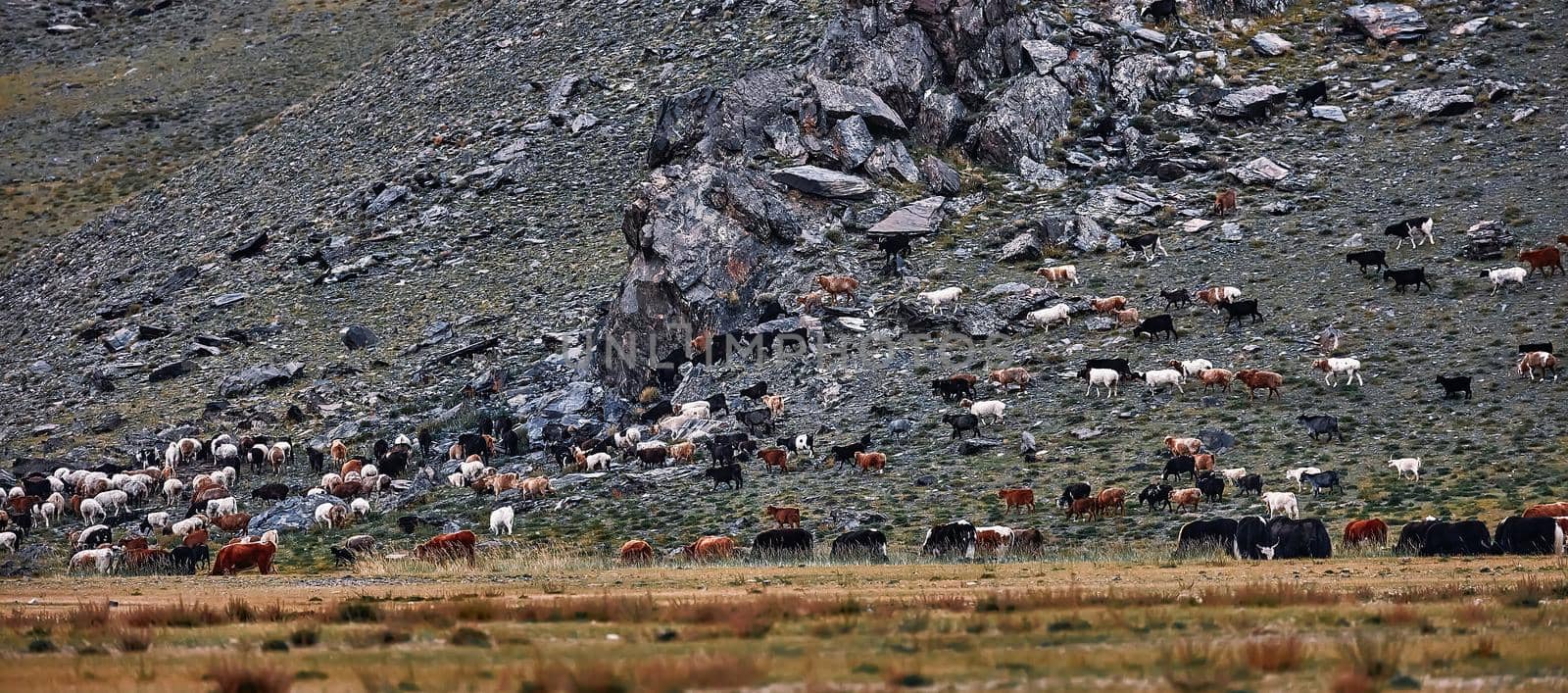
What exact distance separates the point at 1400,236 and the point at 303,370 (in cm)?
4113

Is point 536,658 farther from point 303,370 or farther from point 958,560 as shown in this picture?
point 303,370

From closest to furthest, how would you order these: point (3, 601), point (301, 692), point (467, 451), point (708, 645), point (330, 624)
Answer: point (301, 692) < point (708, 645) < point (330, 624) < point (3, 601) < point (467, 451)

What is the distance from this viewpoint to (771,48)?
6719 cm

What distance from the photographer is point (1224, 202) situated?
54.0 metres

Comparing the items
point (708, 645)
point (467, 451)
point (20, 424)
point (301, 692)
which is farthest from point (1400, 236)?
point (20, 424)

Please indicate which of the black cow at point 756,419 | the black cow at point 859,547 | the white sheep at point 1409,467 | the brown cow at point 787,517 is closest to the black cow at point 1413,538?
the white sheep at point 1409,467

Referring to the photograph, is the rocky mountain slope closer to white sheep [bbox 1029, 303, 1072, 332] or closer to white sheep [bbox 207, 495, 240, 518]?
white sheep [bbox 1029, 303, 1072, 332]

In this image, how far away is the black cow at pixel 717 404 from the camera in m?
44.7

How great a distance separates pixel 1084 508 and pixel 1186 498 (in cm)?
230

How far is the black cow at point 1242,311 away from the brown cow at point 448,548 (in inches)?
1001

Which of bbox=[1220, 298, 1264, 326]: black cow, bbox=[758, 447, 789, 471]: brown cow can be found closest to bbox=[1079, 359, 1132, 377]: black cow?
bbox=[1220, 298, 1264, 326]: black cow

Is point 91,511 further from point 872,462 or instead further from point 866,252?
point 866,252

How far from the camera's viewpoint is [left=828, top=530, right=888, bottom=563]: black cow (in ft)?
94.9

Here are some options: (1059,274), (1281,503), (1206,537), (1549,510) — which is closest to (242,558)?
(1206,537)
